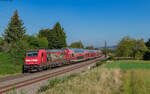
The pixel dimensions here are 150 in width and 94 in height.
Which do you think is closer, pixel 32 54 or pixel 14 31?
pixel 32 54

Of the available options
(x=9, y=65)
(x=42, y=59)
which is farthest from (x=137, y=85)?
(x=9, y=65)

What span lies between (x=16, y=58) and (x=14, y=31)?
1145 inches

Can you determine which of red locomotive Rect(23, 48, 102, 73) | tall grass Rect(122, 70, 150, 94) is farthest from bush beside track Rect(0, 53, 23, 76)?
tall grass Rect(122, 70, 150, 94)

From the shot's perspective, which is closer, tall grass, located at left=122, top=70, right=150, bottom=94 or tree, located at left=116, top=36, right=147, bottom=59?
tall grass, located at left=122, top=70, right=150, bottom=94

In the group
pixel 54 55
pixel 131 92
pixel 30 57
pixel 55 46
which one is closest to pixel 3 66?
pixel 30 57

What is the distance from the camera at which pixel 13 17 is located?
178 ft

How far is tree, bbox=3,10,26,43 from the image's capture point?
51.7 meters

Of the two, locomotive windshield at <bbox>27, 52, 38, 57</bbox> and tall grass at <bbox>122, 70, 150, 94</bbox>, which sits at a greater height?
locomotive windshield at <bbox>27, 52, 38, 57</bbox>

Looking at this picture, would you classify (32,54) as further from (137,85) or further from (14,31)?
(14,31)

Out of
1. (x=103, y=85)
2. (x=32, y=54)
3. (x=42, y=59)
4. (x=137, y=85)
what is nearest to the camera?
(x=137, y=85)

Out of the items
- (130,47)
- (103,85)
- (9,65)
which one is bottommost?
(103,85)

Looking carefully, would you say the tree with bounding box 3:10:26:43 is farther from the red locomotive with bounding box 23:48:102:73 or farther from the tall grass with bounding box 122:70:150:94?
the tall grass with bounding box 122:70:150:94

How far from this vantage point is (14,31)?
53.7m

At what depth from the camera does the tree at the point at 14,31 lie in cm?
5166
